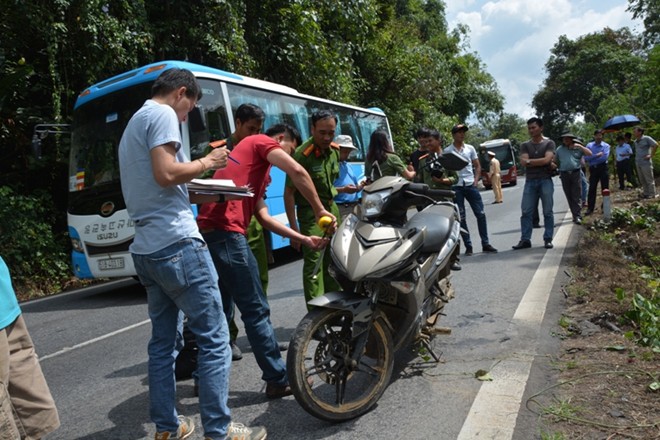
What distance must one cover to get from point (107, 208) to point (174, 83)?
5.12 m

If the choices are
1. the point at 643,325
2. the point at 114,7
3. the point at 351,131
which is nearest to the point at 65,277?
the point at 114,7


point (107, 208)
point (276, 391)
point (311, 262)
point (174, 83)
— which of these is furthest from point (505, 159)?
point (174, 83)

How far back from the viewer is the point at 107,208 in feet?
23.7

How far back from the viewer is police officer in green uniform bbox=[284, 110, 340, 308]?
4.40m

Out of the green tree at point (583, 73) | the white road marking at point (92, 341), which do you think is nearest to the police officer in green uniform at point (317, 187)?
the white road marking at point (92, 341)

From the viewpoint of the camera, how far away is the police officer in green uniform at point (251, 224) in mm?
4039

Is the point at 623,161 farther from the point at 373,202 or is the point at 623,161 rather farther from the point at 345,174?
the point at 373,202

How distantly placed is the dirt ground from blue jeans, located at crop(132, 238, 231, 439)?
154 cm

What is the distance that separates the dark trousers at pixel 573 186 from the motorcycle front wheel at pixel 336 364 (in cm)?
810

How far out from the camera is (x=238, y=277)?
3.27m

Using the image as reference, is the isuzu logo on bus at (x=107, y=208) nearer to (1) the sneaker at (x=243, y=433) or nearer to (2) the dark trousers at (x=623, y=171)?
(1) the sneaker at (x=243, y=433)

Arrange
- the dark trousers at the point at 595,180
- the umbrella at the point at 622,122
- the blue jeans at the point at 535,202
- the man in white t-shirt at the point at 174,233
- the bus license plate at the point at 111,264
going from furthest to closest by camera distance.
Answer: the umbrella at the point at 622,122, the dark trousers at the point at 595,180, the blue jeans at the point at 535,202, the bus license plate at the point at 111,264, the man in white t-shirt at the point at 174,233

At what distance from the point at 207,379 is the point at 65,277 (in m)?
7.99

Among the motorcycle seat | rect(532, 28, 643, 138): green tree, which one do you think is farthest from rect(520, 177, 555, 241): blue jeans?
rect(532, 28, 643, 138): green tree
